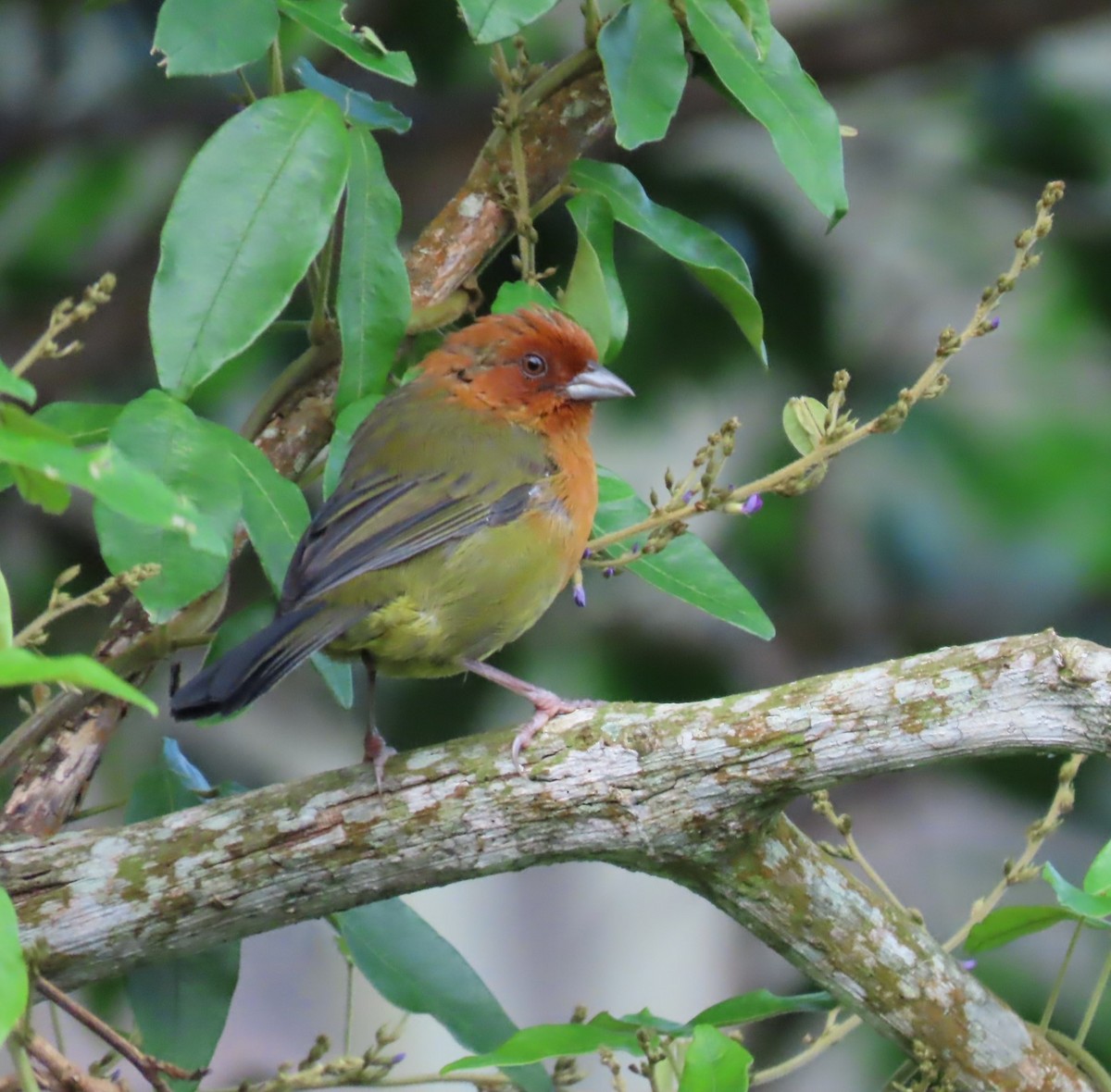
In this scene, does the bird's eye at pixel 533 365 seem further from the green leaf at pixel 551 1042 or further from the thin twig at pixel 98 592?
the green leaf at pixel 551 1042

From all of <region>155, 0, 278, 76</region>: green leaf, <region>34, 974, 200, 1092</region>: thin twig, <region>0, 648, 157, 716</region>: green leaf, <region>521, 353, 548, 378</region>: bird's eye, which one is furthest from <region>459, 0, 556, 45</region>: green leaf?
<region>34, 974, 200, 1092</region>: thin twig

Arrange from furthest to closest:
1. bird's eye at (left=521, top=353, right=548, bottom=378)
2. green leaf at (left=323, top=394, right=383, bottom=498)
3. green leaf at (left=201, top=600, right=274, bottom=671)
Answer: bird's eye at (left=521, top=353, right=548, bottom=378) < green leaf at (left=201, top=600, right=274, bottom=671) < green leaf at (left=323, top=394, right=383, bottom=498)

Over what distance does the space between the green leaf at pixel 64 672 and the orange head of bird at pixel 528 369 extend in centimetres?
157

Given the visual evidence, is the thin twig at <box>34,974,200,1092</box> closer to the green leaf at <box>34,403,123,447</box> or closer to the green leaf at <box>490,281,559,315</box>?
the green leaf at <box>34,403,123,447</box>

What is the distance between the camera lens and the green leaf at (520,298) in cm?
263

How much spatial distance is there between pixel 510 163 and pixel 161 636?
3.16 ft

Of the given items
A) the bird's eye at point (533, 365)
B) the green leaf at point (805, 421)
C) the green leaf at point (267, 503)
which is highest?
the bird's eye at point (533, 365)

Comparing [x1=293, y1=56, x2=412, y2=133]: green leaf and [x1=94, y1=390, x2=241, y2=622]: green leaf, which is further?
[x1=293, y1=56, x2=412, y2=133]: green leaf

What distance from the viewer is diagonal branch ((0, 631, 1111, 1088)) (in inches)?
71.9

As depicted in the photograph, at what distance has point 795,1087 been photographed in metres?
5.44

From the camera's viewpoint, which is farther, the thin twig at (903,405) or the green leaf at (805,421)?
the green leaf at (805,421)

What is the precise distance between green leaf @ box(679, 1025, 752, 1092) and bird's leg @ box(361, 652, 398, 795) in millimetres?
508

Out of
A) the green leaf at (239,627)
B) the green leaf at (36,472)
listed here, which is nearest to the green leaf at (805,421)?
the green leaf at (239,627)

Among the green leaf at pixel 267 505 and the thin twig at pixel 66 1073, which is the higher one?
the green leaf at pixel 267 505
